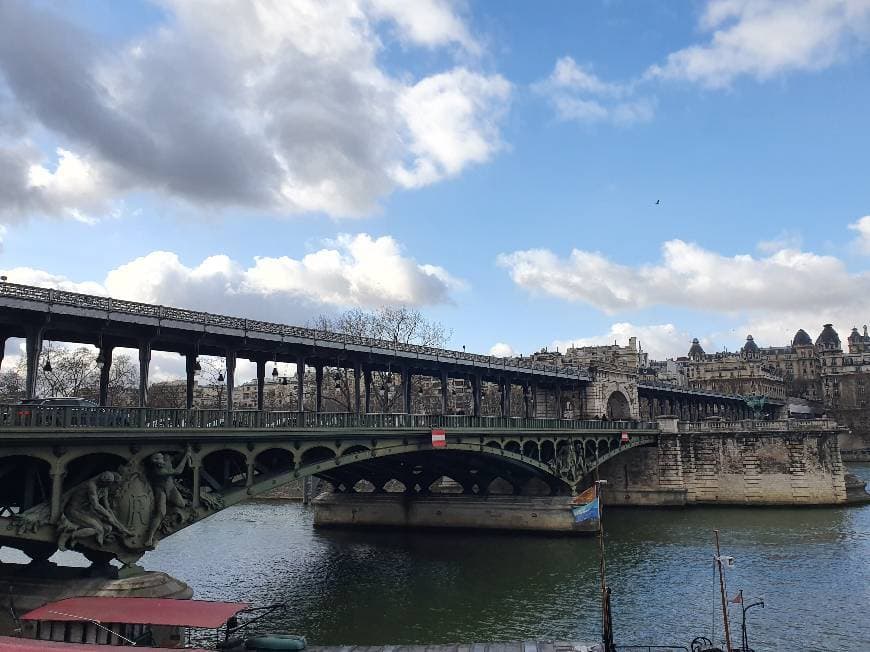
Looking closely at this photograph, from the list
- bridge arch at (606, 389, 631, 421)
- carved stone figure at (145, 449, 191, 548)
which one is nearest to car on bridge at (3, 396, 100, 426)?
carved stone figure at (145, 449, 191, 548)

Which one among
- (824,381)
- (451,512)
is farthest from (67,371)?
(824,381)

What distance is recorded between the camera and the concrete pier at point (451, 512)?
54.5 metres

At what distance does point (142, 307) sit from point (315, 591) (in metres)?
16.7

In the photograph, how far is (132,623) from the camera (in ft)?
72.5

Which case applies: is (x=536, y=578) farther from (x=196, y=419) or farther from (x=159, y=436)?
(x=159, y=436)

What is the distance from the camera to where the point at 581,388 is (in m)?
79.1

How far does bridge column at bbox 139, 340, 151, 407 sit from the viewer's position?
2962cm

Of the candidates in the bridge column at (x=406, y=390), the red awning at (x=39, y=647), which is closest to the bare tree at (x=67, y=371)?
the bridge column at (x=406, y=390)

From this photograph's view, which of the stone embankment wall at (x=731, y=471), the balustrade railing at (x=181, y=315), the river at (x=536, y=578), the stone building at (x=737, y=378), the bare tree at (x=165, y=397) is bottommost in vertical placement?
the river at (x=536, y=578)

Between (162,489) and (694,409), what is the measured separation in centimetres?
12362

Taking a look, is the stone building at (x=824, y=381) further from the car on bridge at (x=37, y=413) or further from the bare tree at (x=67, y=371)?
the car on bridge at (x=37, y=413)

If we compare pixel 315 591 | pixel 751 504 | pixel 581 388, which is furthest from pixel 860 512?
pixel 315 591

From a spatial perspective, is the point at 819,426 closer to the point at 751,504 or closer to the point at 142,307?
the point at 751,504

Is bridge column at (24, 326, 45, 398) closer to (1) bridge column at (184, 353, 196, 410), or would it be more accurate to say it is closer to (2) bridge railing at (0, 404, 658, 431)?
(2) bridge railing at (0, 404, 658, 431)
